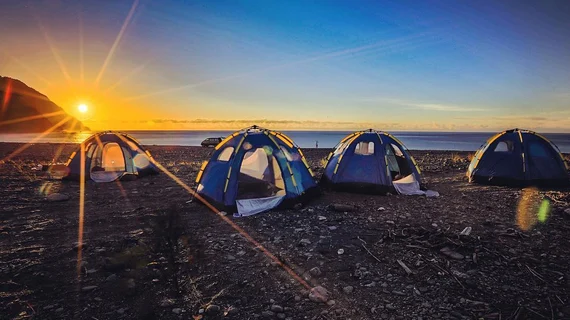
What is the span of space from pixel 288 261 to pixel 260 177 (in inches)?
248

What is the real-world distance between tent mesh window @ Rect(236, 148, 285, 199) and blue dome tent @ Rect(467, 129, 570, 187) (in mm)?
9569

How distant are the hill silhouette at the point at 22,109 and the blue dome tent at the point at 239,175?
15536cm

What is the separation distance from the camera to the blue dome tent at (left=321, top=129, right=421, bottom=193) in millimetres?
11234

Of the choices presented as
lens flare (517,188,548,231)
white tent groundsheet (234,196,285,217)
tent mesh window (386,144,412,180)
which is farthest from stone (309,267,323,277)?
tent mesh window (386,144,412,180)

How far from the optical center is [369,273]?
539 centimetres

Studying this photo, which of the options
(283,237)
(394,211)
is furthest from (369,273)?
(394,211)

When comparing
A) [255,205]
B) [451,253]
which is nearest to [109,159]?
[255,205]

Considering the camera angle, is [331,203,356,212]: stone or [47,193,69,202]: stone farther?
[47,193,69,202]: stone

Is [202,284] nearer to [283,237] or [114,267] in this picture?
[114,267]

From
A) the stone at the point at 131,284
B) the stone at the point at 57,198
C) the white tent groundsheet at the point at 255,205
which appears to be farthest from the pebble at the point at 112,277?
the stone at the point at 57,198

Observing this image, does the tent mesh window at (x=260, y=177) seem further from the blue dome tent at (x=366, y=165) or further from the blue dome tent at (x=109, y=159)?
the blue dome tent at (x=109, y=159)

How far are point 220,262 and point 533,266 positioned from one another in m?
5.90

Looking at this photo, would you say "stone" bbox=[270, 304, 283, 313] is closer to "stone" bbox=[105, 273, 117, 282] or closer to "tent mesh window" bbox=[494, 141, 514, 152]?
"stone" bbox=[105, 273, 117, 282]

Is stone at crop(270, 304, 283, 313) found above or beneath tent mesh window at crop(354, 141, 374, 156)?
beneath
